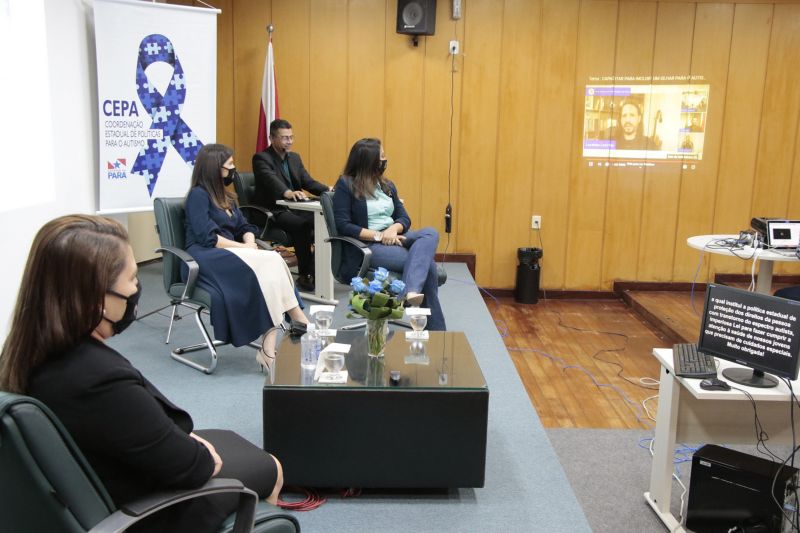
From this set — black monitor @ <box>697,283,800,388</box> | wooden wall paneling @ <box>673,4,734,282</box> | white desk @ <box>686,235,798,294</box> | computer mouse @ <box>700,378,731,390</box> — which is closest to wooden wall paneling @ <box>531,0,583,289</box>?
wooden wall paneling @ <box>673,4,734,282</box>

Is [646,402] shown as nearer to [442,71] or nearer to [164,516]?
[164,516]

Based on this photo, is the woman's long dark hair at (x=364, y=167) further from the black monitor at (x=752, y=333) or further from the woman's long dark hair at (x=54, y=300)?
the woman's long dark hair at (x=54, y=300)

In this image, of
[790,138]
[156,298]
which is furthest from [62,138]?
[790,138]

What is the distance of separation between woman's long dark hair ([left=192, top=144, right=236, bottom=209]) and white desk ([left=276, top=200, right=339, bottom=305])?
3.69 feet

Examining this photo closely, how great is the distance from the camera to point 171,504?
1459mm

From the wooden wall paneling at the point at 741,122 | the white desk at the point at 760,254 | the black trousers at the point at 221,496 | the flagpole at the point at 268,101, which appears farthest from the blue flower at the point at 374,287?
the wooden wall paneling at the point at 741,122

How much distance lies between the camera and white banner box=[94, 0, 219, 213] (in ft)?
14.7

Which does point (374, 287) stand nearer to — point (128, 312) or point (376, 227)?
point (128, 312)

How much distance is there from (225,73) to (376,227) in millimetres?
2619

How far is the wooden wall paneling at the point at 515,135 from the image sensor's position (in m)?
5.86

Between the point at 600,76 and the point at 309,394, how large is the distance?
179 inches

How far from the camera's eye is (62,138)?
4.17 meters

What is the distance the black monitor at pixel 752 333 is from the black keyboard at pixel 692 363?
54mm

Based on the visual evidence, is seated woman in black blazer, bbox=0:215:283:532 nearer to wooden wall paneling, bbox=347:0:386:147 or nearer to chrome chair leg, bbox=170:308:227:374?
chrome chair leg, bbox=170:308:227:374
